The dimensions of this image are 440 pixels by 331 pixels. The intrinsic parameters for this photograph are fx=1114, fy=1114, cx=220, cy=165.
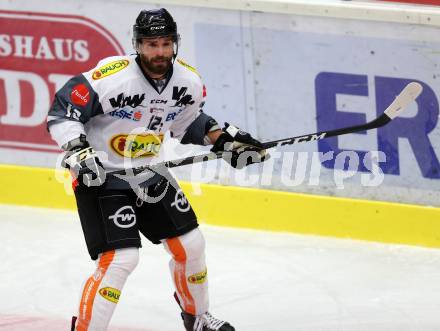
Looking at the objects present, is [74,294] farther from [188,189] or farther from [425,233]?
[425,233]

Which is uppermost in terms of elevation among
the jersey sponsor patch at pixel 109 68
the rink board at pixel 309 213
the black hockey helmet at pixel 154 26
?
the black hockey helmet at pixel 154 26

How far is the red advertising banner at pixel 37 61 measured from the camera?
5.98 metres

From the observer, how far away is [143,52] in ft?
13.0

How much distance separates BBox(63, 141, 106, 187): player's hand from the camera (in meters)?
3.81

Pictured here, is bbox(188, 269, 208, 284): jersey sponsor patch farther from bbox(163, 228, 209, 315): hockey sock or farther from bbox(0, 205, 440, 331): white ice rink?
bbox(0, 205, 440, 331): white ice rink

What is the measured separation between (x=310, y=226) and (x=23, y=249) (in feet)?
4.72

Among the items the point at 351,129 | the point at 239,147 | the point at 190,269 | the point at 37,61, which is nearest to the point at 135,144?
the point at 239,147

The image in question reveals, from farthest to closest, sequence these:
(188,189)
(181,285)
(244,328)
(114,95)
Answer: (188,189)
(244,328)
(181,285)
(114,95)

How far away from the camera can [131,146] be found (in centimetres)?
410

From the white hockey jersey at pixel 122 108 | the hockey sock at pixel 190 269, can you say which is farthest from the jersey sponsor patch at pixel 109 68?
the hockey sock at pixel 190 269

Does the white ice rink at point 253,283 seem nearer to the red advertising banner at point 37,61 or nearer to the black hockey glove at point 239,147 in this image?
the red advertising banner at point 37,61

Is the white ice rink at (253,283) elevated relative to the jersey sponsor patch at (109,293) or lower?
lower

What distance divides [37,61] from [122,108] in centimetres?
223

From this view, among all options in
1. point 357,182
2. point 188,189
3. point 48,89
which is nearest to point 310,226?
point 357,182
